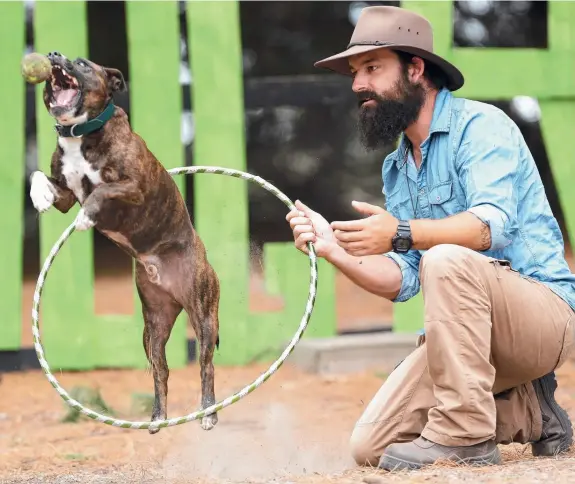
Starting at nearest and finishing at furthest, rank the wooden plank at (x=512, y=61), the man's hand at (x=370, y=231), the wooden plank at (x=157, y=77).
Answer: the man's hand at (x=370, y=231) → the wooden plank at (x=157, y=77) → the wooden plank at (x=512, y=61)

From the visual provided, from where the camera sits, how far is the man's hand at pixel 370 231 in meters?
3.99

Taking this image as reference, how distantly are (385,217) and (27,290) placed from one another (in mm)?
7314

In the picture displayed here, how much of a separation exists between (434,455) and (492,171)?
121cm

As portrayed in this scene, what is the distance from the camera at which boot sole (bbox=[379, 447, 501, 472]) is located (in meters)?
4.00

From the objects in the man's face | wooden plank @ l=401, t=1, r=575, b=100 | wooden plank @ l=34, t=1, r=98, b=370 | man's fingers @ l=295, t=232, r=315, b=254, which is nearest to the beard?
the man's face

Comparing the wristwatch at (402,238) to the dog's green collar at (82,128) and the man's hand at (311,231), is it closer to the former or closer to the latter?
the man's hand at (311,231)

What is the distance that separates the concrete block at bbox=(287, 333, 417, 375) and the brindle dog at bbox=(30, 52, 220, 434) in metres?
3.73

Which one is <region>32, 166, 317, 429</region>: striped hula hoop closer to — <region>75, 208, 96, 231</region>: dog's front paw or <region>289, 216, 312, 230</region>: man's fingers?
<region>289, 216, 312, 230</region>: man's fingers

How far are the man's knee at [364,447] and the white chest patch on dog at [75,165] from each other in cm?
173

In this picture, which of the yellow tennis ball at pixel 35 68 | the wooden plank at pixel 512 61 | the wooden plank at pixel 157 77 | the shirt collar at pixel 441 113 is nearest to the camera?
the yellow tennis ball at pixel 35 68

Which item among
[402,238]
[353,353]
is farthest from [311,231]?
[353,353]

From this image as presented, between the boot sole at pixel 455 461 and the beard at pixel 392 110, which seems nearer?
the boot sole at pixel 455 461

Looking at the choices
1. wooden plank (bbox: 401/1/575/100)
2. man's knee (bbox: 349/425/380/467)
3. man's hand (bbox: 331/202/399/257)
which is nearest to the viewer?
man's hand (bbox: 331/202/399/257)

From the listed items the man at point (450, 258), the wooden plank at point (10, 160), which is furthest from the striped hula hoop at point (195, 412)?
the wooden plank at point (10, 160)
